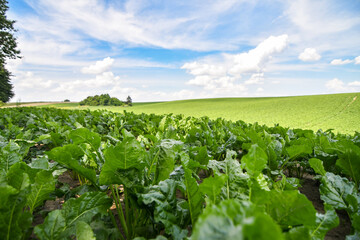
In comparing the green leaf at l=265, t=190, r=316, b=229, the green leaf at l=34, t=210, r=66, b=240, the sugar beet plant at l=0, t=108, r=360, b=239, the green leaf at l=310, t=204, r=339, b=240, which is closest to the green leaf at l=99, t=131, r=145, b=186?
the sugar beet plant at l=0, t=108, r=360, b=239

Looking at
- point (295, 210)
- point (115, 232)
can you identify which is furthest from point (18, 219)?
point (295, 210)

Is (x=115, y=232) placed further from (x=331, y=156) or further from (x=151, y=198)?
(x=331, y=156)

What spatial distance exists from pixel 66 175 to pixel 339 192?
3586 millimetres

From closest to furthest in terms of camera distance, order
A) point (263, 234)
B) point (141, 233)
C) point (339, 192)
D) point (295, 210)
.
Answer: point (263, 234) → point (295, 210) → point (141, 233) → point (339, 192)

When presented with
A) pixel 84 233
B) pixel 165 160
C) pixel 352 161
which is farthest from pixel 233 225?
pixel 352 161

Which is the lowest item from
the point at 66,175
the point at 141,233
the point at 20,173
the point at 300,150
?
the point at 66,175

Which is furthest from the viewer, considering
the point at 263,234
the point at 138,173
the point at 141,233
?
the point at 138,173

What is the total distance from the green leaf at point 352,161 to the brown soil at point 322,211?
0.40 metres

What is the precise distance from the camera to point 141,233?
4.09 ft

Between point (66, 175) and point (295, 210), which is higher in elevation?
point (295, 210)

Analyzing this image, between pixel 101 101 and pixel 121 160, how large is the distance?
69297 mm

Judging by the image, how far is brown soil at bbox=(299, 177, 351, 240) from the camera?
179 cm

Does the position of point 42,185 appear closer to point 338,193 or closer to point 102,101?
point 338,193

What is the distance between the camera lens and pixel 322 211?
7.07 feet
